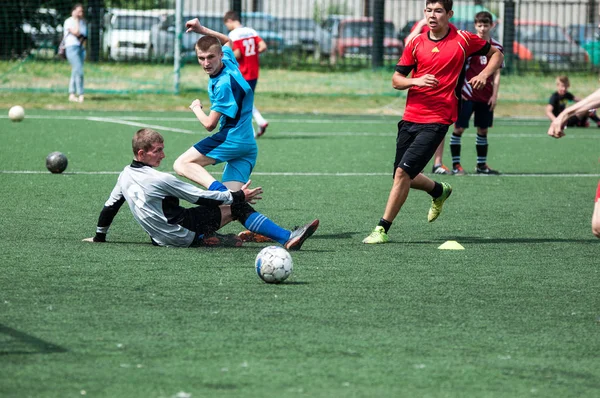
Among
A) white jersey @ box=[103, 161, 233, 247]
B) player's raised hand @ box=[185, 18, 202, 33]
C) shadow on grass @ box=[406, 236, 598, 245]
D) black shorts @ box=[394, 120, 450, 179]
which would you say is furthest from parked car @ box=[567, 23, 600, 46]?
Answer: white jersey @ box=[103, 161, 233, 247]

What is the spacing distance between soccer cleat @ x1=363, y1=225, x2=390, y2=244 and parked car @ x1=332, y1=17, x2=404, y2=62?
75.5 feet

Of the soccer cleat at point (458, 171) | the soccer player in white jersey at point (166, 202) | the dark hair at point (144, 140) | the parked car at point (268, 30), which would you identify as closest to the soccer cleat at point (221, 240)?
the soccer player in white jersey at point (166, 202)

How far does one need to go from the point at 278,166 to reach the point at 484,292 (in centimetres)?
767

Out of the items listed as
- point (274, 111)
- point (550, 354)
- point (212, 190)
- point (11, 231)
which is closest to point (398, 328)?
point (550, 354)

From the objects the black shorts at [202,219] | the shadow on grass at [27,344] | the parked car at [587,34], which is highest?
the parked car at [587,34]

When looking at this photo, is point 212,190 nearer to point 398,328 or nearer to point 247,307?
point 247,307

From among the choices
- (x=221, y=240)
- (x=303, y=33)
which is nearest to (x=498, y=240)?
(x=221, y=240)

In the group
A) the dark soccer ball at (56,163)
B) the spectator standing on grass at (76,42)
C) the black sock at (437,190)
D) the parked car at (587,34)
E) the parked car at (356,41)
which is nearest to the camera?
the black sock at (437,190)

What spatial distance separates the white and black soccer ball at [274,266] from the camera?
7.04m

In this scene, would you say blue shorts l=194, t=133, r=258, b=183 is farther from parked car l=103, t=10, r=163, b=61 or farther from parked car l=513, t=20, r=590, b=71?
parked car l=513, t=20, r=590, b=71

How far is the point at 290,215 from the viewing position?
33.8ft

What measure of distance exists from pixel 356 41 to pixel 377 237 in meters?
26.8

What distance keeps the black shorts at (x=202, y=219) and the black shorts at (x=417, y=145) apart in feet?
5.44

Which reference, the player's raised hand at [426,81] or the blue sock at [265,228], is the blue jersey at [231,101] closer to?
the blue sock at [265,228]
